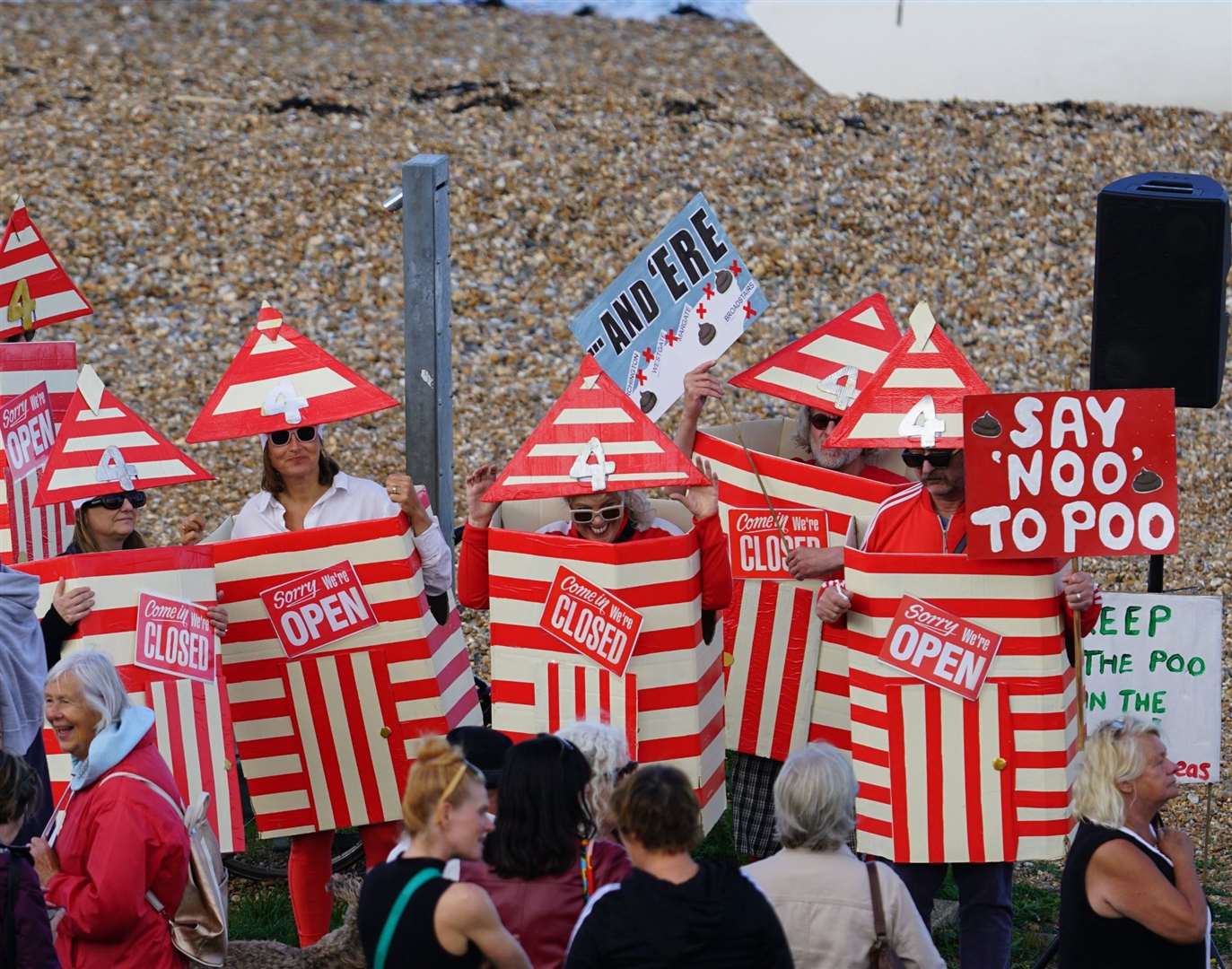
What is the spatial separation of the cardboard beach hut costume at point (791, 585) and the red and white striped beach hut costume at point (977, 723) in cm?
62

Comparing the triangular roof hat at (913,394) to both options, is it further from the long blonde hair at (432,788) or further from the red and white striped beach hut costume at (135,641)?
the long blonde hair at (432,788)

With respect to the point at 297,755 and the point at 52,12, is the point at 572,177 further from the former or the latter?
the point at 297,755

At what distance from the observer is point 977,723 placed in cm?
618

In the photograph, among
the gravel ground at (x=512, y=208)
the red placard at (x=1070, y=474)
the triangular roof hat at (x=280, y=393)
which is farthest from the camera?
the gravel ground at (x=512, y=208)

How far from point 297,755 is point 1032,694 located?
2470mm

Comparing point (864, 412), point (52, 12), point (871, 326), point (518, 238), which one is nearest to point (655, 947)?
point (864, 412)

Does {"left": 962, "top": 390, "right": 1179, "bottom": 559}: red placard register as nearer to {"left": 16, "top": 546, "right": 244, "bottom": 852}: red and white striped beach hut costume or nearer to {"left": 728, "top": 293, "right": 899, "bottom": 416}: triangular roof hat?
{"left": 728, "top": 293, "right": 899, "bottom": 416}: triangular roof hat

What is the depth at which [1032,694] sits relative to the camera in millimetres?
6152

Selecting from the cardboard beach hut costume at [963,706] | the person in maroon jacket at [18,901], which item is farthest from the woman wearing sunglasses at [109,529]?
the cardboard beach hut costume at [963,706]

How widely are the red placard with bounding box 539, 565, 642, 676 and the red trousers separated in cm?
94

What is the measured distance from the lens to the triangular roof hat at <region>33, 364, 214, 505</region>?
259 inches

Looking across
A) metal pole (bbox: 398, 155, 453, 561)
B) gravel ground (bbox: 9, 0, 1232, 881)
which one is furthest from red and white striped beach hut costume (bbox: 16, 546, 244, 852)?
gravel ground (bbox: 9, 0, 1232, 881)

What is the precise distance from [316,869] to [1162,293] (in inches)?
147

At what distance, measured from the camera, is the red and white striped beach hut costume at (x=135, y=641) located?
6309 mm
